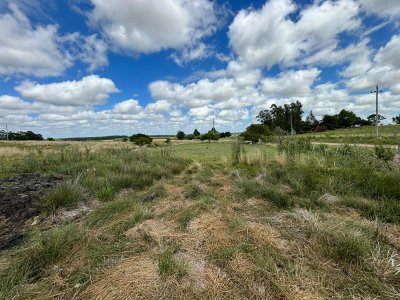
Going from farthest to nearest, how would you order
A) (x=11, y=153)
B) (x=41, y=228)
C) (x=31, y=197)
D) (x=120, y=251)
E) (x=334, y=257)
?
1. (x=11, y=153)
2. (x=31, y=197)
3. (x=41, y=228)
4. (x=120, y=251)
5. (x=334, y=257)

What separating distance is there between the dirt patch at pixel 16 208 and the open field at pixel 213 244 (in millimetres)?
42

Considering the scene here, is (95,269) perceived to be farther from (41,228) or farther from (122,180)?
(122,180)

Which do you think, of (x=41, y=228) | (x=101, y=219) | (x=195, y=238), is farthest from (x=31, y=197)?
(x=195, y=238)

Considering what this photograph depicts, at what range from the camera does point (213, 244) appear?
3055mm

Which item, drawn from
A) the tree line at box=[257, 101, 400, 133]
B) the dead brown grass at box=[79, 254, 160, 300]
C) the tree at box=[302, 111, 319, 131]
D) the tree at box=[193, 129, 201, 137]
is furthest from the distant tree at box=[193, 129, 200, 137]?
the dead brown grass at box=[79, 254, 160, 300]

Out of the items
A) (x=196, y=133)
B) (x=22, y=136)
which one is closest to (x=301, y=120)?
(x=196, y=133)

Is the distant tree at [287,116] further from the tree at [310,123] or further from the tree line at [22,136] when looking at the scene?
the tree line at [22,136]

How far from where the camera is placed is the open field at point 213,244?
224 cm

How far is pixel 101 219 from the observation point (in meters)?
3.93

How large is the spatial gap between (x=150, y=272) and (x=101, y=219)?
1874mm

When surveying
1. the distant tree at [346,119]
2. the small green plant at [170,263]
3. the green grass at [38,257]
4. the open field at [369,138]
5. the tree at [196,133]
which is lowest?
the small green plant at [170,263]

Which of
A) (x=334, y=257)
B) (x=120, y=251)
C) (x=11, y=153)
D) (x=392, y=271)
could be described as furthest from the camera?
(x=11, y=153)

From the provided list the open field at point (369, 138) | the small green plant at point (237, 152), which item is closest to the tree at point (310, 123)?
the open field at point (369, 138)

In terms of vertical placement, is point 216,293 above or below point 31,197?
below
